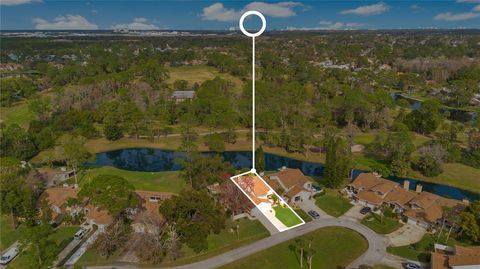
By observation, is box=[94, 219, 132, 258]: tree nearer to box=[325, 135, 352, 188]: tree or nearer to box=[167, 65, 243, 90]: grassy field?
box=[325, 135, 352, 188]: tree

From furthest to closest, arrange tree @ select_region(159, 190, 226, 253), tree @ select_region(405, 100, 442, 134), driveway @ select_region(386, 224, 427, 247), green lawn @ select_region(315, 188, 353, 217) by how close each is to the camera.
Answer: tree @ select_region(405, 100, 442, 134) → green lawn @ select_region(315, 188, 353, 217) → driveway @ select_region(386, 224, 427, 247) → tree @ select_region(159, 190, 226, 253)

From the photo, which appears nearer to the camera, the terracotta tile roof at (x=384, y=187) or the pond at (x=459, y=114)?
the terracotta tile roof at (x=384, y=187)

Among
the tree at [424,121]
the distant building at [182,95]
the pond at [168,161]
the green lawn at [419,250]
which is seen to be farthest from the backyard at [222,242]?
the distant building at [182,95]

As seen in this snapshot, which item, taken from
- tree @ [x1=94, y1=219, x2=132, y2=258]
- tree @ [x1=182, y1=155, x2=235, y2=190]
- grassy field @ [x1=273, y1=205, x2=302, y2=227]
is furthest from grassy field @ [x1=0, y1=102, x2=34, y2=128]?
grassy field @ [x1=273, y1=205, x2=302, y2=227]

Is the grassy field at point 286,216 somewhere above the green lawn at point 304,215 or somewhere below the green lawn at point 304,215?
above

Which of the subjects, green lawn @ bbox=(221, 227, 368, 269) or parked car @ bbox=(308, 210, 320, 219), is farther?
parked car @ bbox=(308, 210, 320, 219)

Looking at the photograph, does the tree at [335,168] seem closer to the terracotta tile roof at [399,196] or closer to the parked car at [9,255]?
the terracotta tile roof at [399,196]

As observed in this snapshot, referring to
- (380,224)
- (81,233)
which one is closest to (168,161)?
(81,233)
